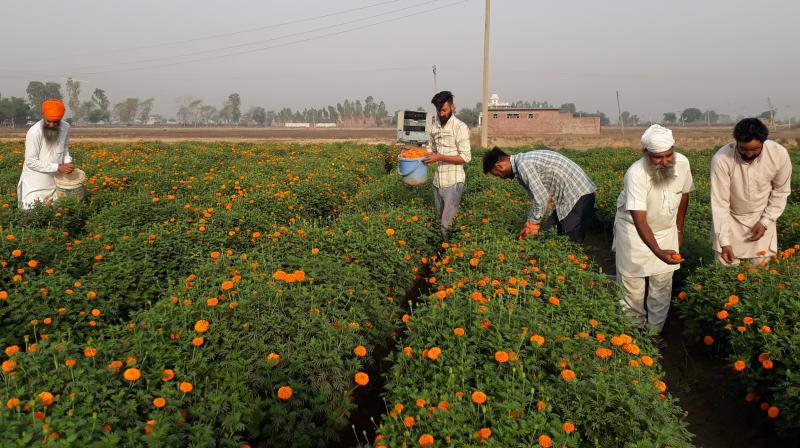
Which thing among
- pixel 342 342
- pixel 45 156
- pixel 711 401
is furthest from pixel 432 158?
pixel 45 156

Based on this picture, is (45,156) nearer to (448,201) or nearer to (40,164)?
(40,164)

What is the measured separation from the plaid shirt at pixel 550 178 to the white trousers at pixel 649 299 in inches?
36.2

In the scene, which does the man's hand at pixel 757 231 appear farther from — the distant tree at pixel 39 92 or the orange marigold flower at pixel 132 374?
the distant tree at pixel 39 92

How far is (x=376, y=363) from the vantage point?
380 centimetres

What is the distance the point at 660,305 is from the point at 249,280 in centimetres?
320

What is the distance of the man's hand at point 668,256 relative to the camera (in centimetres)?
369

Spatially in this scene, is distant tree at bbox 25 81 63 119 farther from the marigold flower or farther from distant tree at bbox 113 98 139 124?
the marigold flower

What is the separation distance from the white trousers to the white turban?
1068mm

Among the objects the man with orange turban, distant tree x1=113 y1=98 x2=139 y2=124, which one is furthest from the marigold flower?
distant tree x1=113 y1=98 x2=139 y2=124

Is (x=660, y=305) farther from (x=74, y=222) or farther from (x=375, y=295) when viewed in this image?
(x=74, y=222)

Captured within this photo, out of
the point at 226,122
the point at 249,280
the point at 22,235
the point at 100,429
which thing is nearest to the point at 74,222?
the point at 22,235

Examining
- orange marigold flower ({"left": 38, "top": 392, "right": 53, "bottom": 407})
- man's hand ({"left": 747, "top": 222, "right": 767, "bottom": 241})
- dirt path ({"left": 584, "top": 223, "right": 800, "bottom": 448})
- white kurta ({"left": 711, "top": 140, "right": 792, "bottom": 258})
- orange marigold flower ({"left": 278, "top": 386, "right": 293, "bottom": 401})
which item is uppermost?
white kurta ({"left": 711, "top": 140, "right": 792, "bottom": 258})

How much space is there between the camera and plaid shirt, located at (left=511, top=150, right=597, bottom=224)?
15.3 ft

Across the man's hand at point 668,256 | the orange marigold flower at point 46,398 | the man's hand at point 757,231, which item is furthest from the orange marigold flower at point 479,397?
the man's hand at point 757,231
